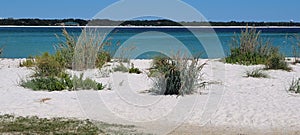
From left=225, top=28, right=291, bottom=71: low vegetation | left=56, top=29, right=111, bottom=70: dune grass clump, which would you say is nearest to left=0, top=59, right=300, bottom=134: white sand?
left=56, top=29, right=111, bottom=70: dune grass clump

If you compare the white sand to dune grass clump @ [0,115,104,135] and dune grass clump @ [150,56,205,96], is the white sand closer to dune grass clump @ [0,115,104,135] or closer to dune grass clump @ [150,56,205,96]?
dune grass clump @ [150,56,205,96]

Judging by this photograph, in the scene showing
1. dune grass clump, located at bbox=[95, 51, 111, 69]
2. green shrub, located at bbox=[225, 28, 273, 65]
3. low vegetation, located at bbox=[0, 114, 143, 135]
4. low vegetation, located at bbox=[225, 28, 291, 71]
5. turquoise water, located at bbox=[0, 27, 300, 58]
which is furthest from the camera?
turquoise water, located at bbox=[0, 27, 300, 58]

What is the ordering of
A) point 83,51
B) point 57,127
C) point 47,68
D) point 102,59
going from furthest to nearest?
point 102,59, point 83,51, point 47,68, point 57,127

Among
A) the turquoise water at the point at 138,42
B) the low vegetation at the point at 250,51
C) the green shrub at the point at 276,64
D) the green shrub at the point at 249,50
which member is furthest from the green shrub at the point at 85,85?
the green shrub at the point at 249,50

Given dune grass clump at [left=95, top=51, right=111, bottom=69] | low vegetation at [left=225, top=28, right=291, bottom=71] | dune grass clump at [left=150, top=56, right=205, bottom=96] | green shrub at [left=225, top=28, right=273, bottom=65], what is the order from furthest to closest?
green shrub at [left=225, top=28, right=273, bottom=65] → low vegetation at [left=225, top=28, right=291, bottom=71] → dune grass clump at [left=95, top=51, right=111, bottom=69] → dune grass clump at [left=150, top=56, right=205, bottom=96]

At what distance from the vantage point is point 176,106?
941 centimetres

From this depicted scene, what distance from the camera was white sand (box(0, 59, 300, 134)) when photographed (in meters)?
7.98

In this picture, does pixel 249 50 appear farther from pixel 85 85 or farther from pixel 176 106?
pixel 176 106

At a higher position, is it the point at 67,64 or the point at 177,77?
the point at 67,64

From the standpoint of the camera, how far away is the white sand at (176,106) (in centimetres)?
798

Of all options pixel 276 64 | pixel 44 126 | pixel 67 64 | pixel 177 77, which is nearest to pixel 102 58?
pixel 67 64

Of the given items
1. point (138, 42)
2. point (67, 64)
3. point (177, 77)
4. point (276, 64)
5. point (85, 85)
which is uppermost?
point (138, 42)

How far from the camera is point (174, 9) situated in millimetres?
9562

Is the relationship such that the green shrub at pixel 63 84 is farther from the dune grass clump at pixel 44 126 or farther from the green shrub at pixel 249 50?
the green shrub at pixel 249 50
